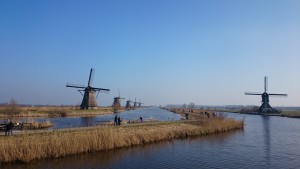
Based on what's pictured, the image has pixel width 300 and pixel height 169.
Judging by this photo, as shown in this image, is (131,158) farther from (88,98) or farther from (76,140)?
(88,98)

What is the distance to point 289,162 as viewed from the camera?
2205cm

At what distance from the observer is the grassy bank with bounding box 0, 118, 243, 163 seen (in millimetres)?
19484

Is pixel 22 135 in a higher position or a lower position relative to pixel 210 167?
higher

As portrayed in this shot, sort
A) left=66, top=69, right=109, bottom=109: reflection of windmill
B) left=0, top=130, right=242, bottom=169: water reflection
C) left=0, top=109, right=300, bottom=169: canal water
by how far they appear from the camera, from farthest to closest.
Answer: left=66, top=69, right=109, bottom=109: reflection of windmill < left=0, top=109, right=300, bottom=169: canal water < left=0, top=130, right=242, bottom=169: water reflection

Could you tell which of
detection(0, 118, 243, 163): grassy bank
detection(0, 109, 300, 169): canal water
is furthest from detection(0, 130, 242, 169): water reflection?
detection(0, 118, 243, 163): grassy bank

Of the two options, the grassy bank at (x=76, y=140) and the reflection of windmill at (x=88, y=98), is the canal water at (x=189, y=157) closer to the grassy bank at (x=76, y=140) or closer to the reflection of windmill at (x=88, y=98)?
the grassy bank at (x=76, y=140)

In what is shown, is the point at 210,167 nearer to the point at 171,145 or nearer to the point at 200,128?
the point at 171,145

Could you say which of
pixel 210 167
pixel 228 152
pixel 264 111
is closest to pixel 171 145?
pixel 228 152

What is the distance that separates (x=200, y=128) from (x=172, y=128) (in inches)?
183

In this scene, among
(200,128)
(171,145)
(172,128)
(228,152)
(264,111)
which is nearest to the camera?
(228,152)

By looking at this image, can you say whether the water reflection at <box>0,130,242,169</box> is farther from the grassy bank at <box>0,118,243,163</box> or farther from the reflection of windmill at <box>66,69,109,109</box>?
the reflection of windmill at <box>66,69,109,109</box>

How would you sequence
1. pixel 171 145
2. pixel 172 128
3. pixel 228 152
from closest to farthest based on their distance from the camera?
pixel 228 152
pixel 171 145
pixel 172 128

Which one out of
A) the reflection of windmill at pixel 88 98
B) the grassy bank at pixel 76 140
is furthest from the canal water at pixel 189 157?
the reflection of windmill at pixel 88 98

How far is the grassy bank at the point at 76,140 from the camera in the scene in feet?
63.9
